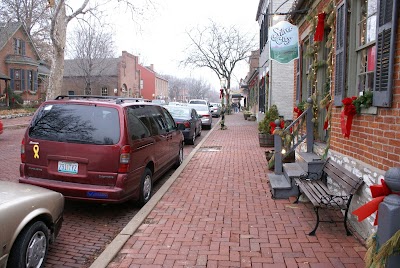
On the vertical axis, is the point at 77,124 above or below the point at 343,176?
above

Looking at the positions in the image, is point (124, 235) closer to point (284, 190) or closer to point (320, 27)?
point (284, 190)

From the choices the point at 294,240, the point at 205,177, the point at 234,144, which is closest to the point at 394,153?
the point at 294,240

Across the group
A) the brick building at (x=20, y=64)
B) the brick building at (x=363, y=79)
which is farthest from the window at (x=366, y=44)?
the brick building at (x=20, y=64)

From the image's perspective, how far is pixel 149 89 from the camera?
2766 inches

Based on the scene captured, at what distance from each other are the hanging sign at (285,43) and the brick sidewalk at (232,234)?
308 cm

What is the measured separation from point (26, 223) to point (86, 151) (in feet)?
5.86

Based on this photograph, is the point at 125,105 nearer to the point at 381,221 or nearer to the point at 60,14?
the point at 381,221

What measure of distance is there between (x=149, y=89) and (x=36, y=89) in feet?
112

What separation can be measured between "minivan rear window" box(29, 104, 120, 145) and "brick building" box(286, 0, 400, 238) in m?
3.21

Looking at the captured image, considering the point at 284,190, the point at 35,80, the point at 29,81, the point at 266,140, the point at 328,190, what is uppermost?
the point at 35,80

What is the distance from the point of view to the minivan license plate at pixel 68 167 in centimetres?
495

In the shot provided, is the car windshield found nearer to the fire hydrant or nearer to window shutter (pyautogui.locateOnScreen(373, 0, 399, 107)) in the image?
window shutter (pyautogui.locateOnScreen(373, 0, 399, 107))

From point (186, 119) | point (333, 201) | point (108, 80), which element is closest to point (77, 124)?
point (333, 201)

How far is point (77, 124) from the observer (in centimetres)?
509
